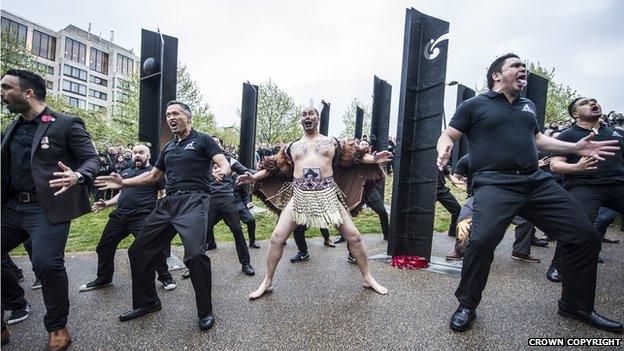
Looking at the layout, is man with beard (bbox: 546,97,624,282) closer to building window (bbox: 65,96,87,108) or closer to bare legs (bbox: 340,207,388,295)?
bare legs (bbox: 340,207,388,295)

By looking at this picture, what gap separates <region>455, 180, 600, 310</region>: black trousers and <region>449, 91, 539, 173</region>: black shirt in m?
0.20

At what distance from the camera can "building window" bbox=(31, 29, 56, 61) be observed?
51.1 m

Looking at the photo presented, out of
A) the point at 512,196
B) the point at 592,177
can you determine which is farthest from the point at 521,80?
the point at 592,177

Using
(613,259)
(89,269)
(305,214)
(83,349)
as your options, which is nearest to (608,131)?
(613,259)

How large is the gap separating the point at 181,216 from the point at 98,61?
73783 millimetres

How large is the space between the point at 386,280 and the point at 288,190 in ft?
5.67

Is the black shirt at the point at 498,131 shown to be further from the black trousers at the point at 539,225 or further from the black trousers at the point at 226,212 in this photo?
the black trousers at the point at 226,212

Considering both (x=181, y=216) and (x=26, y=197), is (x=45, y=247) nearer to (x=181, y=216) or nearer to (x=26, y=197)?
(x=26, y=197)

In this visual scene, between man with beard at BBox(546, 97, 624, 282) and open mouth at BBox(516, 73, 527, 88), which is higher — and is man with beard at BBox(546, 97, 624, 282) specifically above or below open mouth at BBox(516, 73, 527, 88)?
below

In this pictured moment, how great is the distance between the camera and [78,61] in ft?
191

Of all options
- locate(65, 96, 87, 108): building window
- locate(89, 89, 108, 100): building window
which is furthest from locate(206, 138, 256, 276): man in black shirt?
locate(89, 89, 108, 100): building window

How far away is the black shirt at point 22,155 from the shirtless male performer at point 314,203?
6.62 ft

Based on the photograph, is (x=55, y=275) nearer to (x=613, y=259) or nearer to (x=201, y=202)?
(x=201, y=202)

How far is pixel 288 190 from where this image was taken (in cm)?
464
